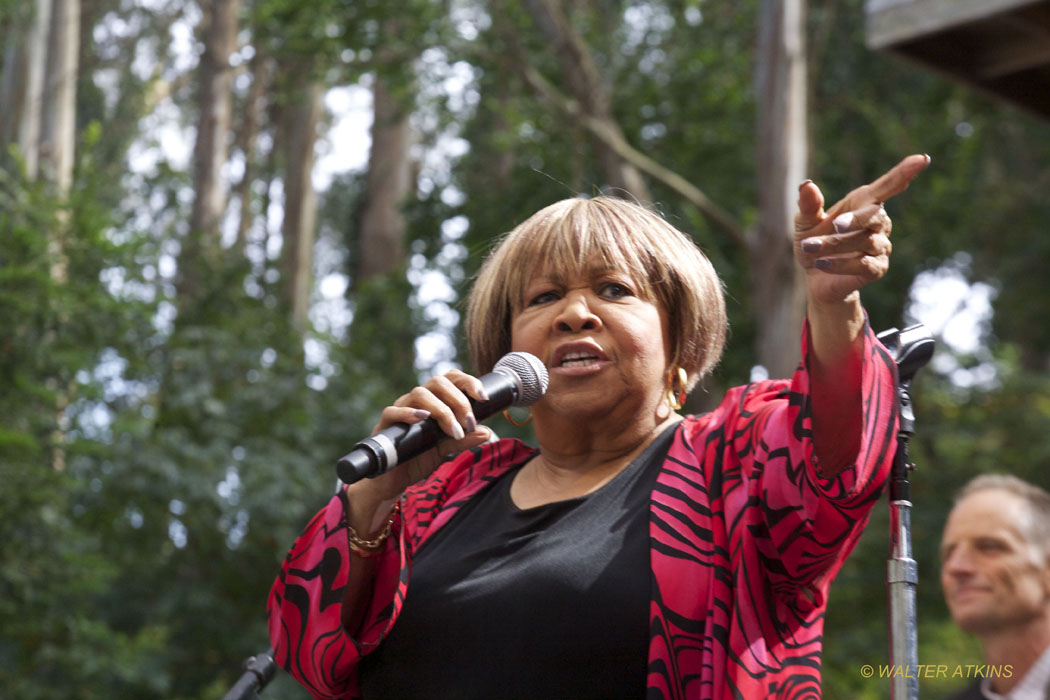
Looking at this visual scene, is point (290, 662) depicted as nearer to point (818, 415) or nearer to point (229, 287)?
point (818, 415)

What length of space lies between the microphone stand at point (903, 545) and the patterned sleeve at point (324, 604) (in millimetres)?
784

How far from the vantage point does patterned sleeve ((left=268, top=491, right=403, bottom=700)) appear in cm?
194

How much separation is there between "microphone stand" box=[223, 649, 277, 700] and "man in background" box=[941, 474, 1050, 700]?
182 centimetres

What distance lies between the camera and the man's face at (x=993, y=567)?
310 cm

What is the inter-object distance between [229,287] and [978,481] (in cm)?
770

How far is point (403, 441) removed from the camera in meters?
1.69

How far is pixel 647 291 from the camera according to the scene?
206cm

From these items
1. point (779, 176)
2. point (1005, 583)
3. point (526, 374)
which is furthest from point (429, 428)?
point (779, 176)

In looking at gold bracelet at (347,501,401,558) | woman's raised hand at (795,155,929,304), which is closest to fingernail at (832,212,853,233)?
woman's raised hand at (795,155,929,304)

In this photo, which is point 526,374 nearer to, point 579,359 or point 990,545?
point 579,359

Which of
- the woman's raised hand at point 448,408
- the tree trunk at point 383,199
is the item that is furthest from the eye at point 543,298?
the tree trunk at point 383,199

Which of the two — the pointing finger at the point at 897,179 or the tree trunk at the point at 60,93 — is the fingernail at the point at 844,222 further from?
the tree trunk at the point at 60,93

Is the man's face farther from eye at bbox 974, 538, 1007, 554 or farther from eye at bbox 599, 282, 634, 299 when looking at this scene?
eye at bbox 599, 282, 634, 299

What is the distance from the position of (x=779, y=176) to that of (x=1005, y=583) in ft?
17.9
